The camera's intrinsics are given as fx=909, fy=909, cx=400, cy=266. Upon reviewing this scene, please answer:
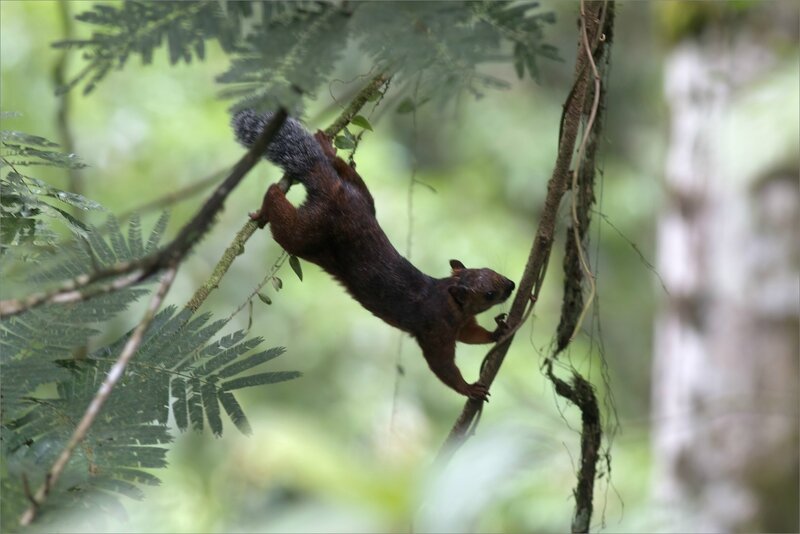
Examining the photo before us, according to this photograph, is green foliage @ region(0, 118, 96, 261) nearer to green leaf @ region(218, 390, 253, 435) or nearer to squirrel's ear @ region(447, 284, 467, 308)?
green leaf @ region(218, 390, 253, 435)

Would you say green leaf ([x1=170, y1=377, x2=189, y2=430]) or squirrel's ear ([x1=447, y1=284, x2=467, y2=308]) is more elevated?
squirrel's ear ([x1=447, y1=284, x2=467, y2=308])

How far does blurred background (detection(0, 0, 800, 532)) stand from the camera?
1.98 meters

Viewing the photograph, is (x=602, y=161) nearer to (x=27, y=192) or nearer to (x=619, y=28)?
(x=27, y=192)

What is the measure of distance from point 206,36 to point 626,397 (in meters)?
9.79

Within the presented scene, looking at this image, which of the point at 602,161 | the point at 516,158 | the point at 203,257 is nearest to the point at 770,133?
the point at 602,161

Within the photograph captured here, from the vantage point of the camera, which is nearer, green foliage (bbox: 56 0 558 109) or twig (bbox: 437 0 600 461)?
green foliage (bbox: 56 0 558 109)

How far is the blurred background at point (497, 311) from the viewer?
1.98 meters

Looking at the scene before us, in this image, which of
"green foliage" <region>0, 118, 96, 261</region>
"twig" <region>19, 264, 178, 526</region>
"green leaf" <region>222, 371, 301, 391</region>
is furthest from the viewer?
"green foliage" <region>0, 118, 96, 261</region>

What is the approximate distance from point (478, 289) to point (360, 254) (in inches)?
19.2

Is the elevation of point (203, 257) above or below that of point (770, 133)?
above

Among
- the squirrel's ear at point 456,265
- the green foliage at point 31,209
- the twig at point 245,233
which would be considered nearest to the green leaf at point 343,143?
the twig at point 245,233

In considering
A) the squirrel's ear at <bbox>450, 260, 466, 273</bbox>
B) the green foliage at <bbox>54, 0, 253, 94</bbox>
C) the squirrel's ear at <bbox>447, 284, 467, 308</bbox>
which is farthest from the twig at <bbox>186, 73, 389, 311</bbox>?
the squirrel's ear at <bbox>450, 260, 466, 273</bbox>

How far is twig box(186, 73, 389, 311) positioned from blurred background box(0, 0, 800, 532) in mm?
148

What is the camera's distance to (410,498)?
983mm
